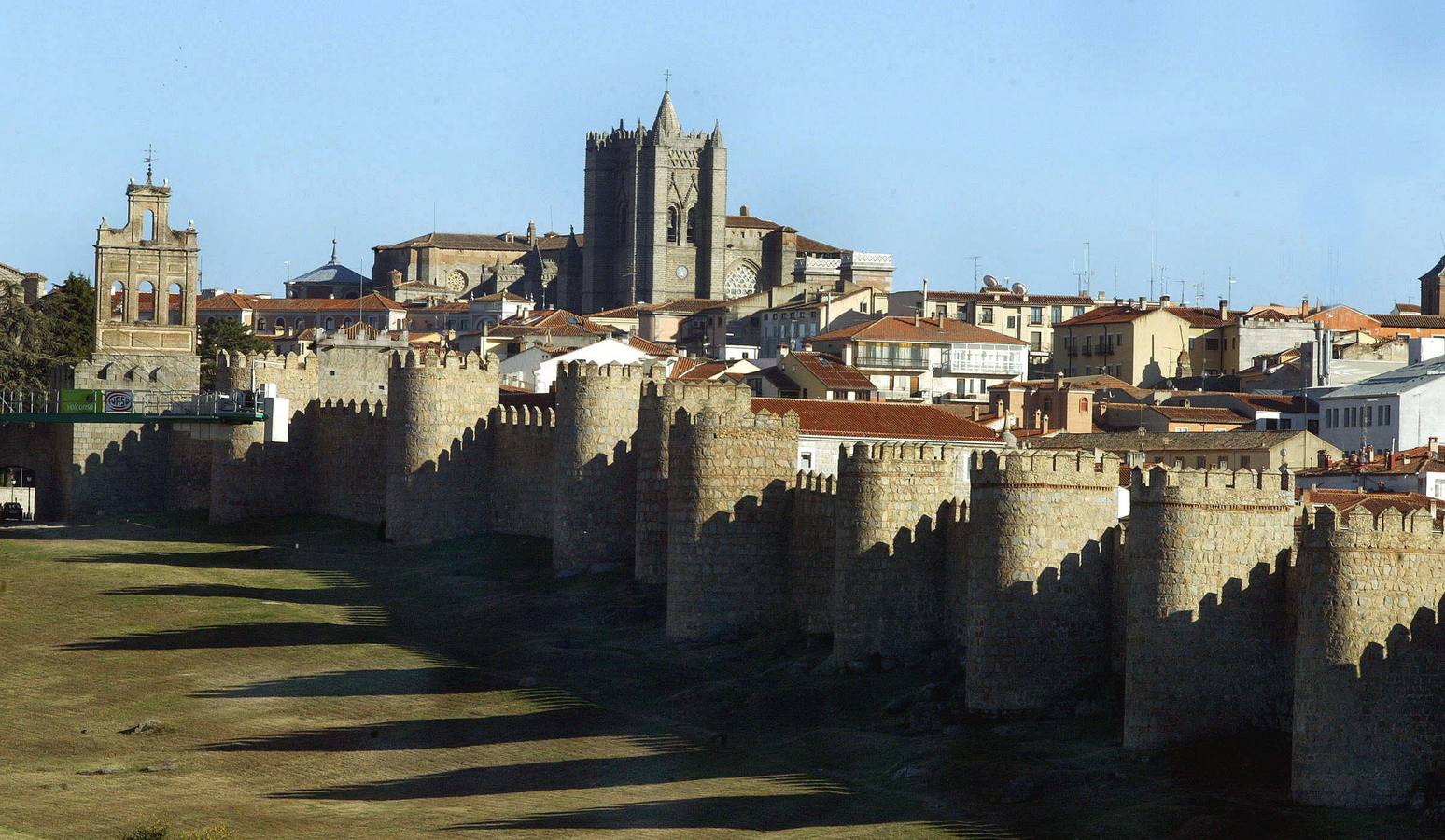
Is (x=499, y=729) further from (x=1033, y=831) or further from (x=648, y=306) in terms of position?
(x=648, y=306)

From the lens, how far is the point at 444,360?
6469 centimetres

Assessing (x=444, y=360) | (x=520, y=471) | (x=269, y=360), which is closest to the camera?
(x=520, y=471)

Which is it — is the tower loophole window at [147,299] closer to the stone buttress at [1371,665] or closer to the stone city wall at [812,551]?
the stone city wall at [812,551]

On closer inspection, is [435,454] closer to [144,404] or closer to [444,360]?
[444,360]

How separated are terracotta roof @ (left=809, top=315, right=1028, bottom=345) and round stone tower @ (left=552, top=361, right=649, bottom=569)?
43.7 metres

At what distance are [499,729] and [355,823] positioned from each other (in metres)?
6.02

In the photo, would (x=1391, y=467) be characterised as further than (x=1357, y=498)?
Yes

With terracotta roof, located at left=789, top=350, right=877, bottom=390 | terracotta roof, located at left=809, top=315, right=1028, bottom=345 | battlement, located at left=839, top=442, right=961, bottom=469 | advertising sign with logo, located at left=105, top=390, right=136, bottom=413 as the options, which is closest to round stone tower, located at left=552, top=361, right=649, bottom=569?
battlement, located at left=839, top=442, right=961, bottom=469

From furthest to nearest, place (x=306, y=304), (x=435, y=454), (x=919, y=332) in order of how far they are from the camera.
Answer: (x=306, y=304) → (x=919, y=332) → (x=435, y=454)

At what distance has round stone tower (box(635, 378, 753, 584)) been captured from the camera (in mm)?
53719

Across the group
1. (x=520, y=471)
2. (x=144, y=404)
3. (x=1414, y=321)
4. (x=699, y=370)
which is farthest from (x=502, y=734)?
(x=1414, y=321)

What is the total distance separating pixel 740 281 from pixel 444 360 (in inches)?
4835

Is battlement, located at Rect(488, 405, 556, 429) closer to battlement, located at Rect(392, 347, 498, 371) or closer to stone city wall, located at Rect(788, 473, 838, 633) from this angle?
battlement, located at Rect(392, 347, 498, 371)

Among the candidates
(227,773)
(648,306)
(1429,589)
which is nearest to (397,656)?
(227,773)
